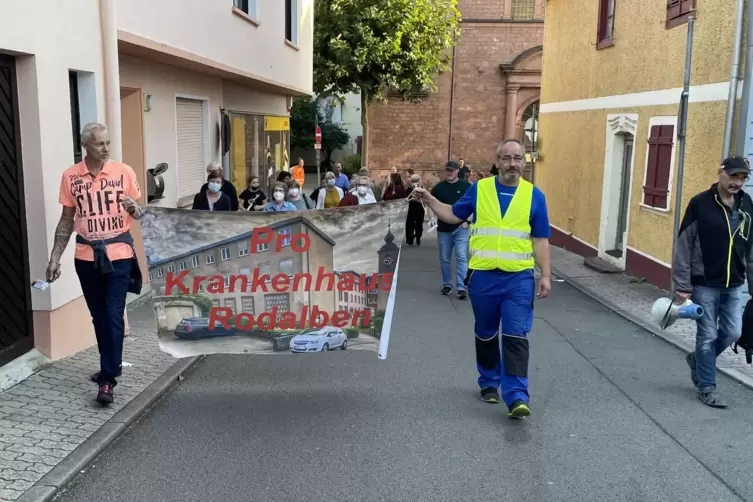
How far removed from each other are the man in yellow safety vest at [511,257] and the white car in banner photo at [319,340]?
104cm

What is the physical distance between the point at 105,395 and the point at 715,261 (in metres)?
4.66

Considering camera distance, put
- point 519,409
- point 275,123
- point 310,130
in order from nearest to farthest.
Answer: point 519,409 < point 275,123 < point 310,130

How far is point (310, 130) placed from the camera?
144 ft

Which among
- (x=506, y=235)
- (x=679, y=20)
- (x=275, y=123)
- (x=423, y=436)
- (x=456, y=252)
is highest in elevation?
(x=679, y=20)

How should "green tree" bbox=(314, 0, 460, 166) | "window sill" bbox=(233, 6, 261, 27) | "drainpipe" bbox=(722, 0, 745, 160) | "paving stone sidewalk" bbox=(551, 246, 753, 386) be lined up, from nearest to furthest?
"paving stone sidewalk" bbox=(551, 246, 753, 386), "drainpipe" bbox=(722, 0, 745, 160), "window sill" bbox=(233, 6, 261, 27), "green tree" bbox=(314, 0, 460, 166)

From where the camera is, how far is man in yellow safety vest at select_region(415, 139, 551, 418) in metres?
5.14

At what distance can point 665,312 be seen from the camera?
5801 millimetres

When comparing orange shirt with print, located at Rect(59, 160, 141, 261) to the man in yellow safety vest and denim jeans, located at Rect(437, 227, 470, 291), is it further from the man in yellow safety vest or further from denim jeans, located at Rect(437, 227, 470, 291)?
denim jeans, located at Rect(437, 227, 470, 291)

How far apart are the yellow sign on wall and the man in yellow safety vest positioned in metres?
13.5

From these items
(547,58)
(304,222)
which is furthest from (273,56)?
(304,222)

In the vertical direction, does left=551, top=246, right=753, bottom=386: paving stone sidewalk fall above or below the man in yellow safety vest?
below

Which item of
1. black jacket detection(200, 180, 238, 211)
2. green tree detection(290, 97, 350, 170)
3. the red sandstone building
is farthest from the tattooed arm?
green tree detection(290, 97, 350, 170)

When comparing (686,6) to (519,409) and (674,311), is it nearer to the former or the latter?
(674,311)

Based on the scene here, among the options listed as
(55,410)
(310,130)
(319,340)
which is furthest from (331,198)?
(310,130)
